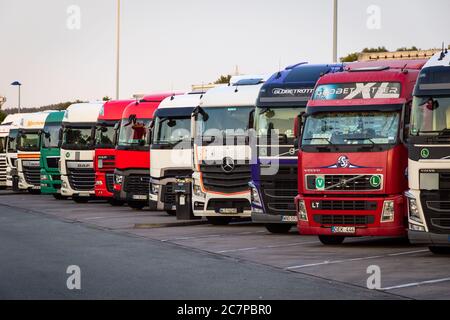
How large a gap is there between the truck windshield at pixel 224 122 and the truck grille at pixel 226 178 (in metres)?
0.77

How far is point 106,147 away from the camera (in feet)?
124

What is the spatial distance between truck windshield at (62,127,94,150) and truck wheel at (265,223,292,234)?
1516 centimetres

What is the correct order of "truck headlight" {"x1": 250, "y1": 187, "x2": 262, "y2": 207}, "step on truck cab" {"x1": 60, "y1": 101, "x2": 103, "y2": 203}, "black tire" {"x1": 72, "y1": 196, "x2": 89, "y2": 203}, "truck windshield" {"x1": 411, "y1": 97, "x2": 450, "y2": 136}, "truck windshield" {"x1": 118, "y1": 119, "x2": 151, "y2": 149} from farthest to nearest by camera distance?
"black tire" {"x1": 72, "y1": 196, "x2": 89, "y2": 203}
"step on truck cab" {"x1": 60, "y1": 101, "x2": 103, "y2": 203}
"truck windshield" {"x1": 118, "y1": 119, "x2": 151, "y2": 149}
"truck headlight" {"x1": 250, "y1": 187, "x2": 262, "y2": 207}
"truck windshield" {"x1": 411, "y1": 97, "x2": 450, "y2": 136}

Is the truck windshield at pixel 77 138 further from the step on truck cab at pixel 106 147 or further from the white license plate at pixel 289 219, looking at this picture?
the white license plate at pixel 289 219

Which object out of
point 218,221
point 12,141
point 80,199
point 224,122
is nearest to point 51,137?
point 80,199

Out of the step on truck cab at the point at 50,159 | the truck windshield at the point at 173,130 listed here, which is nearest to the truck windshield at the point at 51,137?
the step on truck cab at the point at 50,159

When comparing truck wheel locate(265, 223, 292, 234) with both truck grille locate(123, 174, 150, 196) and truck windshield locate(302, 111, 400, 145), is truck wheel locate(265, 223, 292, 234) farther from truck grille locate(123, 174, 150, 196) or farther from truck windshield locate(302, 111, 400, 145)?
truck grille locate(123, 174, 150, 196)

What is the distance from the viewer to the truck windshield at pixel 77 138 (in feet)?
130

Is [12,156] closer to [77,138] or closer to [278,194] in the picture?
[77,138]

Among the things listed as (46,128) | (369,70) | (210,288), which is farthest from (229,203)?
(46,128)

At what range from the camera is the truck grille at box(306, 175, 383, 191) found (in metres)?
20.5

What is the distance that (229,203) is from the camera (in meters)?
26.7

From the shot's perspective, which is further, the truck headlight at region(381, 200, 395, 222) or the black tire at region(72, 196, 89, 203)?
the black tire at region(72, 196, 89, 203)

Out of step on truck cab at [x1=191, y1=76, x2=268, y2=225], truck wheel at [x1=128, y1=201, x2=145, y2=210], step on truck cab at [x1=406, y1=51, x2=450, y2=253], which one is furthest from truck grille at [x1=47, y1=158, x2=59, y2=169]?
step on truck cab at [x1=406, y1=51, x2=450, y2=253]
